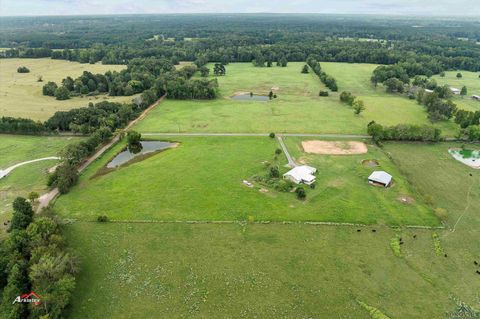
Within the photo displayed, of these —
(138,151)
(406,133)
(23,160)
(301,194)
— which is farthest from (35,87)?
(406,133)

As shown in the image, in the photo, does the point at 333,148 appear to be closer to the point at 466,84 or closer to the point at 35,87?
the point at 466,84

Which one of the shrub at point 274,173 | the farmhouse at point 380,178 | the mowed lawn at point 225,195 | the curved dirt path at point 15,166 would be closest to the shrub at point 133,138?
the mowed lawn at point 225,195

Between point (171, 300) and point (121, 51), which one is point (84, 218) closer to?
point (171, 300)

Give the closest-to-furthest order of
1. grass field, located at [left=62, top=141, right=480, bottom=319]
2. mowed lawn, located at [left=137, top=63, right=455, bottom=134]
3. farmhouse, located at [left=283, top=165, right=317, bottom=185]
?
grass field, located at [left=62, top=141, right=480, bottom=319] → farmhouse, located at [left=283, top=165, right=317, bottom=185] → mowed lawn, located at [left=137, top=63, right=455, bottom=134]

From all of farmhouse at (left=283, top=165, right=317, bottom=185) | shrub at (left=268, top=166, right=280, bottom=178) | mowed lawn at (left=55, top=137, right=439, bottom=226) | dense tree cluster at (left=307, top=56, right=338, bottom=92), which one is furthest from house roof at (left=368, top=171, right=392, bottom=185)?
dense tree cluster at (left=307, top=56, right=338, bottom=92)

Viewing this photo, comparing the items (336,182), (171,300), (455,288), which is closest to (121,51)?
(336,182)

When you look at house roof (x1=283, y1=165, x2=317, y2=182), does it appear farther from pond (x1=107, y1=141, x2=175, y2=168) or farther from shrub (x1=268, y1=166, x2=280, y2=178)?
pond (x1=107, y1=141, x2=175, y2=168)
